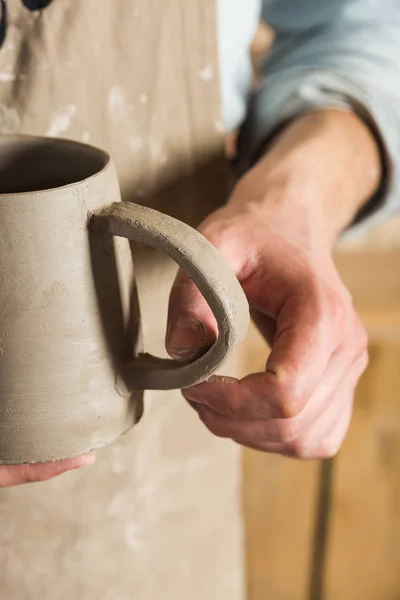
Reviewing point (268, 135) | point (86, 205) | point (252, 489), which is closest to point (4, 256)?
point (86, 205)

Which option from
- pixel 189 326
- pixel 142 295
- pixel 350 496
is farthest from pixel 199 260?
pixel 350 496

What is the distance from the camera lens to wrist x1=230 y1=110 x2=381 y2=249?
542 mm

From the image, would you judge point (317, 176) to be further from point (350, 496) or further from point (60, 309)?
point (350, 496)

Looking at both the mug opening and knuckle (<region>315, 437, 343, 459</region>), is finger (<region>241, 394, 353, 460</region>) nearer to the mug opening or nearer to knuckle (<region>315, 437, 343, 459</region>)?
knuckle (<region>315, 437, 343, 459</region>)

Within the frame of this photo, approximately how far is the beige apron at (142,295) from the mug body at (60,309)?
0.27 feet

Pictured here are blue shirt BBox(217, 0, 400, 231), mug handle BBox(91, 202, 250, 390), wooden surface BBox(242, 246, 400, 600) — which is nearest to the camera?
mug handle BBox(91, 202, 250, 390)

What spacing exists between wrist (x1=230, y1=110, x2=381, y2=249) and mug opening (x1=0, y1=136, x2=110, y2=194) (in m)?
0.13

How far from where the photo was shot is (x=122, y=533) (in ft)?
2.35

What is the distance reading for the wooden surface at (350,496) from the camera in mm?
1222

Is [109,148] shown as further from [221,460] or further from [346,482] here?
[346,482]

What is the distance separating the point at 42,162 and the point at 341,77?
32cm

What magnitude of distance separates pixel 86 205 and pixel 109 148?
0.19 meters

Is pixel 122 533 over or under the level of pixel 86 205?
under

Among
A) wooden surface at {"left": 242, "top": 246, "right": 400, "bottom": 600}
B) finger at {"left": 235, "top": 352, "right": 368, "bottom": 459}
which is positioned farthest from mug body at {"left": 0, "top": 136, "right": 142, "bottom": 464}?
wooden surface at {"left": 242, "top": 246, "right": 400, "bottom": 600}
